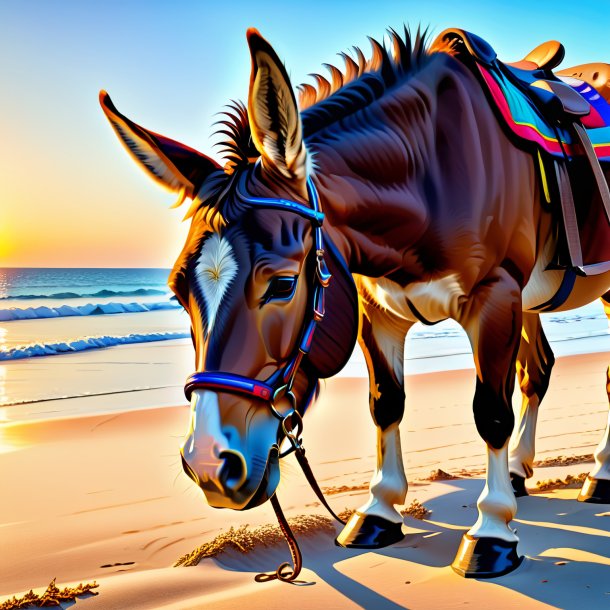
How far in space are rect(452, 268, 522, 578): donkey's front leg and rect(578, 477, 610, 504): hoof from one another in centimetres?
115

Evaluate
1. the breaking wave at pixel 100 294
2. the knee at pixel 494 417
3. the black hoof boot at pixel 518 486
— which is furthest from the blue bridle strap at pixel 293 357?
the breaking wave at pixel 100 294

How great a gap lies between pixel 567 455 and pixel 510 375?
2.76 metres

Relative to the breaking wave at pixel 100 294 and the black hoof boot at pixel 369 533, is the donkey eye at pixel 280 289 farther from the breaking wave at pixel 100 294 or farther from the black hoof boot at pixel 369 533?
the breaking wave at pixel 100 294

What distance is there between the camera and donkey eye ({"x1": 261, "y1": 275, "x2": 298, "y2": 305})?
2174 millimetres

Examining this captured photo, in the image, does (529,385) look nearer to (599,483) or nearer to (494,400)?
(599,483)

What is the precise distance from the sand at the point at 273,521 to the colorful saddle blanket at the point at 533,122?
1608 mm

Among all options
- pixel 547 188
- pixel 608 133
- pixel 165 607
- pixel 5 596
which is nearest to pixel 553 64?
pixel 608 133

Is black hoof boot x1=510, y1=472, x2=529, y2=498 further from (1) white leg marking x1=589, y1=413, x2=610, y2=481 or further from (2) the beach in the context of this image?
(1) white leg marking x1=589, y1=413, x2=610, y2=481

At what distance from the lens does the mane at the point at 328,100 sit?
2314 mm

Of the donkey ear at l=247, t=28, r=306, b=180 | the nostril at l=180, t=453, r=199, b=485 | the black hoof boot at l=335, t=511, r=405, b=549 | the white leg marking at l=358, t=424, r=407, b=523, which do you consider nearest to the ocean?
the white leg marking at l=358, t=424, r=407, b=523

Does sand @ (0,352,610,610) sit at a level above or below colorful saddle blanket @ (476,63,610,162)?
below

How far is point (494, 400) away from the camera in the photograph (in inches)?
122

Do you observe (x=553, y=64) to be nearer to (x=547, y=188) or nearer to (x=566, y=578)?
(x=547, y=188)

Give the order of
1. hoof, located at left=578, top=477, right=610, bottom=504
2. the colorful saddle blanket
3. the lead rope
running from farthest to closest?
hoof, located at left=578, top=477, right=610, bottom=504 < the colorful saddle blanket < the lead rope
